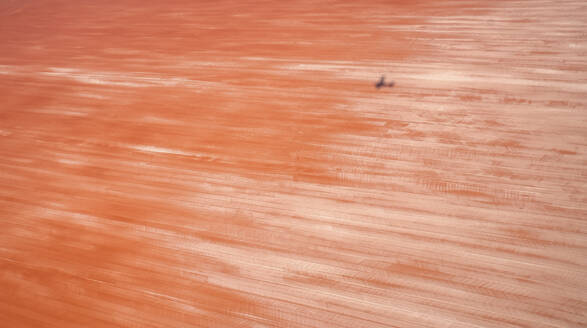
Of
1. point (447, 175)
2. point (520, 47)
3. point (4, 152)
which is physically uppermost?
point (520, 47)

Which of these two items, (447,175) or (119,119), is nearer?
(447,175)

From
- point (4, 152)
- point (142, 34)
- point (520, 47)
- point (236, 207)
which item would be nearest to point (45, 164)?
point (4, 152)

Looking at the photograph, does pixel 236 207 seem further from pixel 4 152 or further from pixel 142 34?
pixel 142 34

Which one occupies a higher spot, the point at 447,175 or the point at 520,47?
the point at 520,47

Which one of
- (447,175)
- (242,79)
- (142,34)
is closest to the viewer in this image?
(447,175)

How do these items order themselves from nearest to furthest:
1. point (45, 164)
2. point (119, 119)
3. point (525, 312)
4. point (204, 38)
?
point (525, 312) < point (45, 164) < point (119, 119) < point (204, 38)

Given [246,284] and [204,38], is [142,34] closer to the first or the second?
[204,38]
